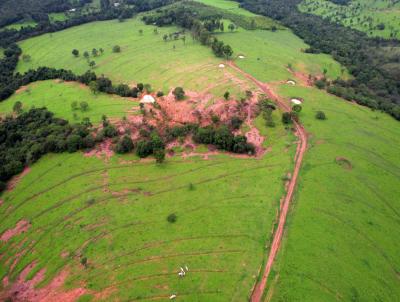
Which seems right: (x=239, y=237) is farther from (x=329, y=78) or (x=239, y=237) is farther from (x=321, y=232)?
(x=329, y=78)

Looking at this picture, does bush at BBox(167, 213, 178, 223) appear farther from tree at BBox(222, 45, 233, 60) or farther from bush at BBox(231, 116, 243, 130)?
tree at BBox(222, 45, 233, 60)

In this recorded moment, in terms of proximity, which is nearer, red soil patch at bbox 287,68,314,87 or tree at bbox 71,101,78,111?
tree at bbox 71,101,78,111

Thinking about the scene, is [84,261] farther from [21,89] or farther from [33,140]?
[21,89]

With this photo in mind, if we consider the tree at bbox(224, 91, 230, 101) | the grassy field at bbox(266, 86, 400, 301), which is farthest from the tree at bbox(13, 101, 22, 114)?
the grassy field at bbox(266, 86, 400, 301)

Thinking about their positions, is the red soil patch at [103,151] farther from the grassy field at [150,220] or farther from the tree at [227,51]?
the tree at [227,51]

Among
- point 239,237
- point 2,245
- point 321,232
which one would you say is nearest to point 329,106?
point 321,232

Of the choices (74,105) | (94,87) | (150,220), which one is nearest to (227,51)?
(94,87)
